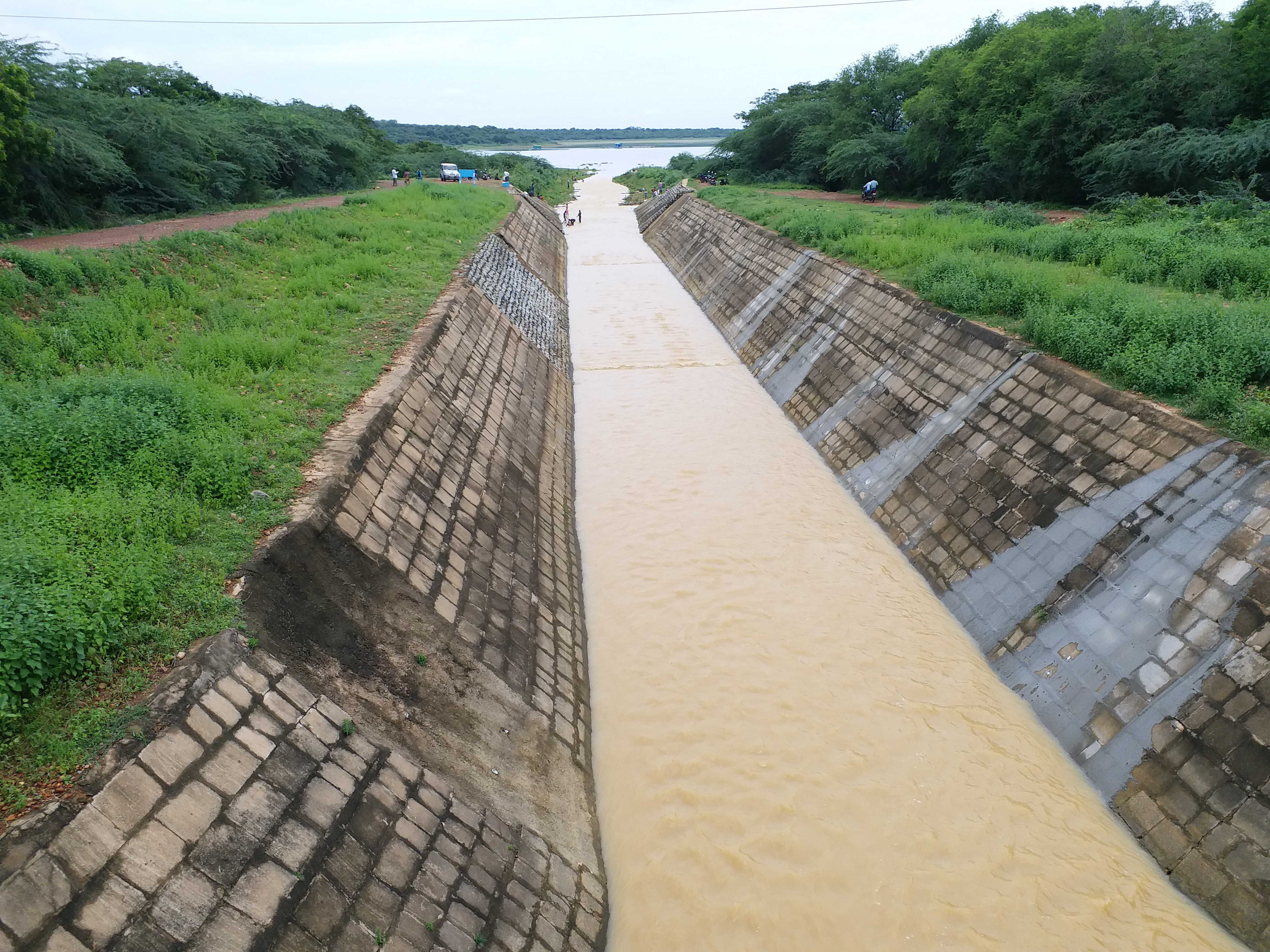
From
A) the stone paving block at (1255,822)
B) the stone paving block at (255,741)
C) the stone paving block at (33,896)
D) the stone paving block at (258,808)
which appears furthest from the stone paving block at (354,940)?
the stone paving block at (1255,822)

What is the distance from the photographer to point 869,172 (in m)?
33.6

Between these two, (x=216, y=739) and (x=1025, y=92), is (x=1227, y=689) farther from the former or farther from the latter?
(x=1025, y=92)

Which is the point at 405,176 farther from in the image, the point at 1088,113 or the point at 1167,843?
the point at 1167,843

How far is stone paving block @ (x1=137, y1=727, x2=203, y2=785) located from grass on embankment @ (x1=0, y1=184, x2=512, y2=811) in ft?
0.69

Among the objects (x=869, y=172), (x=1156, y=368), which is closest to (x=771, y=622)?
(x=1156, y=368)

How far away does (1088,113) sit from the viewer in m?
22.7

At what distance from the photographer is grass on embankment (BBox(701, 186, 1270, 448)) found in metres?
8.12

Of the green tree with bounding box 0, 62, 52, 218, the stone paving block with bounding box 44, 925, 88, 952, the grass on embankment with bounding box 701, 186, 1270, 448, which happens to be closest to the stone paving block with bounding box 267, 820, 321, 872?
the stone paving block with bounding box 44, 925, 88, 952

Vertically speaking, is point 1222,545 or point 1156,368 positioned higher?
point 1156,368

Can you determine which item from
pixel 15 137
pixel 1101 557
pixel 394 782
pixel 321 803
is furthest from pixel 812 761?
pixel 15 137

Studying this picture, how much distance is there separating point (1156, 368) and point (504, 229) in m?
21.4

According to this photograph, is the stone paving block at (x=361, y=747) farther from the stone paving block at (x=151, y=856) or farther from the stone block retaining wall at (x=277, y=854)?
the stone paving block at (x=151, y=856)

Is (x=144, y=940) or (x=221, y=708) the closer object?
(x=144, y=940)

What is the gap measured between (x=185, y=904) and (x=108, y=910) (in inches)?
13.3
